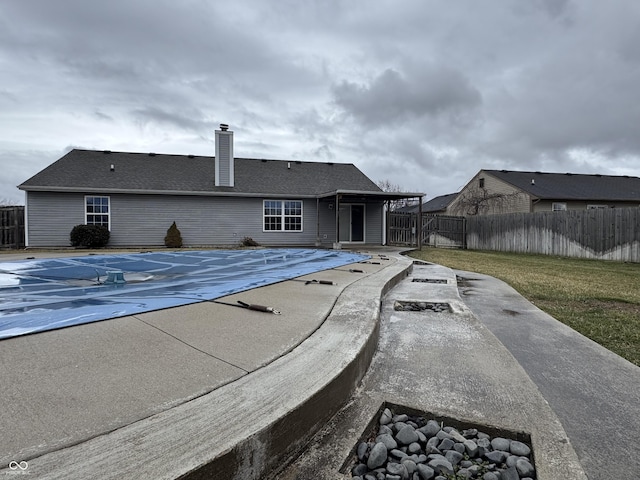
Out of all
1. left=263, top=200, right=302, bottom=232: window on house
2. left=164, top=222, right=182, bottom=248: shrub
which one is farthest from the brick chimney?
left=164, top=222, right=182, bottom=248: shrub

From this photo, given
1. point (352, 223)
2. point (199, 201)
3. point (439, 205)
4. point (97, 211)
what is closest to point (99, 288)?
point (199, 201)

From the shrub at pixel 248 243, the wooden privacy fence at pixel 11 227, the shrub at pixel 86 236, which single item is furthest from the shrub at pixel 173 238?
the wooden privacy fence at pixel 11 227

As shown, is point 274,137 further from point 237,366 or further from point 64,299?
point 237,366

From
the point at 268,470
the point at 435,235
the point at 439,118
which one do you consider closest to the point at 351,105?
the point at 439,118

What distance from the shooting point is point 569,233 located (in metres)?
14.9

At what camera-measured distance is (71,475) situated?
1139 mm

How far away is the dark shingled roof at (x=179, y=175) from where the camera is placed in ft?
45.6

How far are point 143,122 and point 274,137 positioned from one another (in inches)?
426

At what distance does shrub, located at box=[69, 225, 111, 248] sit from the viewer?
1302 cm

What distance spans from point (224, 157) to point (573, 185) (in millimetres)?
23608

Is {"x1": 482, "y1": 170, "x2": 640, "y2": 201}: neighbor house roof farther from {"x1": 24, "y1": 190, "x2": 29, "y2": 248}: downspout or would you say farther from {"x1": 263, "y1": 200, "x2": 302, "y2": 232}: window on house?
{"x1": 24, "y1": 190, "x2": 29, "y2": 248}: downspout

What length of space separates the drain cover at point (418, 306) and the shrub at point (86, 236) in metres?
12.6

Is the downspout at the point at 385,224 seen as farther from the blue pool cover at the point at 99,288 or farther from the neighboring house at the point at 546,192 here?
the neighboring house at the point at 546,192

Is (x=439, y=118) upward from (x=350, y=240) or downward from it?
upward
